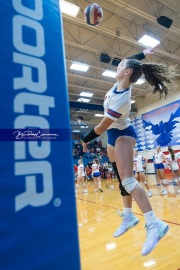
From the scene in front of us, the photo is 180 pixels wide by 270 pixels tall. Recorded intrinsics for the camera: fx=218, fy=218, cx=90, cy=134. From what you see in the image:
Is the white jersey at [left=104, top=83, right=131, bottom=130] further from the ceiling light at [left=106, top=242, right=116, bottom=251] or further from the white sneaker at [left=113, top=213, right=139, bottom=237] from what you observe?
the ceiling light at [left=106, top=242, right=116, bottom=251]

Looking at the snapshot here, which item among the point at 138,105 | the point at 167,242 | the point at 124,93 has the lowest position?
the point at 167,242

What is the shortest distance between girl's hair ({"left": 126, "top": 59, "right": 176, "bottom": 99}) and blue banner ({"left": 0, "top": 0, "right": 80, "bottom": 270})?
1.12 meters

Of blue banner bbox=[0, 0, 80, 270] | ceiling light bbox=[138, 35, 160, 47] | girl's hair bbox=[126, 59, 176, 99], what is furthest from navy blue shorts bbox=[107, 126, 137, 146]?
ceiling light bbox=[138, 35, 160, 47]

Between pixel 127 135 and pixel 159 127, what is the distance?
12.8m

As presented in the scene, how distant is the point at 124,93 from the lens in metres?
2.08

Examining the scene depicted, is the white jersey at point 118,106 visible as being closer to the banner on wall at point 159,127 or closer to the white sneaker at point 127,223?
the white sneaker at point 127,223

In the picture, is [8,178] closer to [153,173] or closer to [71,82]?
[71,82]

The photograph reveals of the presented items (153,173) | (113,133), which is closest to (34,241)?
(113,133)

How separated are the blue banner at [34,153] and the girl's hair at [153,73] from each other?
1.12 m

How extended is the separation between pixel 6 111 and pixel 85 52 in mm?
10129

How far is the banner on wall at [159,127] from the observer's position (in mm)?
13227

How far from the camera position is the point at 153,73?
2295mm

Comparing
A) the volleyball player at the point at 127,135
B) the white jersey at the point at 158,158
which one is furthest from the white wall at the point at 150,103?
the volleyball player at the point at 127,135

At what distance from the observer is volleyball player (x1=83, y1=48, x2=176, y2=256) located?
1.98 m
